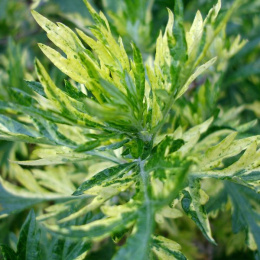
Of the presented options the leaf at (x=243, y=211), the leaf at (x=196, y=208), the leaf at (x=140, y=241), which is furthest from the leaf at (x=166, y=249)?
the leaf at (x=243, y=211)

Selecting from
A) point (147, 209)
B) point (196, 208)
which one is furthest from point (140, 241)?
point (196, 208)

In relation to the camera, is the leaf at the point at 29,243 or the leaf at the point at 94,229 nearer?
the leaf at the point at 94,229

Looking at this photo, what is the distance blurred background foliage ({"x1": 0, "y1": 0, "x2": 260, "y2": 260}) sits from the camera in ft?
3.35

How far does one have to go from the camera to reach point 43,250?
94 cm

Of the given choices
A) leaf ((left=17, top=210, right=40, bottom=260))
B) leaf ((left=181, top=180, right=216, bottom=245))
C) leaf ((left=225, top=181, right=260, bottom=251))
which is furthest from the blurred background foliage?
leaf ((left=181, top=180, right=216, bottom=245))

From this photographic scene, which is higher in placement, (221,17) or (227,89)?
(227,89)

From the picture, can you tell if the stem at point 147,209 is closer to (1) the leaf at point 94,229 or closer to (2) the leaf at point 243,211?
(1) the leaf at point 94,229

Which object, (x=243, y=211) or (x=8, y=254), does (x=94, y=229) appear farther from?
(x=243, y=211)

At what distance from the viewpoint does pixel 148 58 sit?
0.95 meters

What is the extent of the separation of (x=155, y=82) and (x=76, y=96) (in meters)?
0.16

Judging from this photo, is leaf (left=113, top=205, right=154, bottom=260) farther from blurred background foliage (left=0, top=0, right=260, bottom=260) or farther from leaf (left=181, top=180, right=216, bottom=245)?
blurred background foliage (left=0, top=0, right=260, bottom=260)

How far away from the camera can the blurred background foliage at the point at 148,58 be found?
1.02 m

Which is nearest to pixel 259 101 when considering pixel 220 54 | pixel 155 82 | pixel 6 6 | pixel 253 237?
pixel 220 54

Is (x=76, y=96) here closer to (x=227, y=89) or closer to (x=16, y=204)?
(x=16, y=204)
